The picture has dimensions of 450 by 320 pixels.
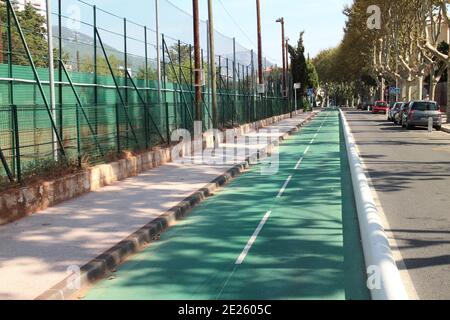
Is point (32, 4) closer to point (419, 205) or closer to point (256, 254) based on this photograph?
point (256, 254)

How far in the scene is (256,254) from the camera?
750cm

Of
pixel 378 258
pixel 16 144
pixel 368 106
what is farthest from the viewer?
pixel 368 106

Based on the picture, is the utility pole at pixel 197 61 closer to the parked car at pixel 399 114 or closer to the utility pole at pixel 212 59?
Answer: the utility pole at pixel 212 59

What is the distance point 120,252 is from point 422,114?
30349 mm

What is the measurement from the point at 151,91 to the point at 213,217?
1278 cm

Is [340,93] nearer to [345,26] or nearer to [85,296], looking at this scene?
A: [345,26]

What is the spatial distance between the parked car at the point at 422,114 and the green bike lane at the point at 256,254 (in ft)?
78.1

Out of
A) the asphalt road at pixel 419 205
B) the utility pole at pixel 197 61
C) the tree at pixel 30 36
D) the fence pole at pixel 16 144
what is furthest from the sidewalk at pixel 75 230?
the utility pole at pixel 197 61

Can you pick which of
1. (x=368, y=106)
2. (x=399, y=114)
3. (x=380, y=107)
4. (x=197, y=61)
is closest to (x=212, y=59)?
(x=197, y=61)

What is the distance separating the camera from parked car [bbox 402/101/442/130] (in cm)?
3444

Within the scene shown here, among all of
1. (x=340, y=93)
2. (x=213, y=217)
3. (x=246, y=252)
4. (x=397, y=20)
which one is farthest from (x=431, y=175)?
(x=340, y=93)

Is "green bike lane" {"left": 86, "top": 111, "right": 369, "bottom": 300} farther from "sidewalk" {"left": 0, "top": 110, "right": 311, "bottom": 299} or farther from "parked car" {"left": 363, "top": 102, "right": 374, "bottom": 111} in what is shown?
"parked car" {"left": 363, "top": 102, "right": 374, "bottom": 111}

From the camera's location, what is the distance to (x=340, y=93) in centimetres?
14775

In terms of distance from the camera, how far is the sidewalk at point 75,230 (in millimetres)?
6410
